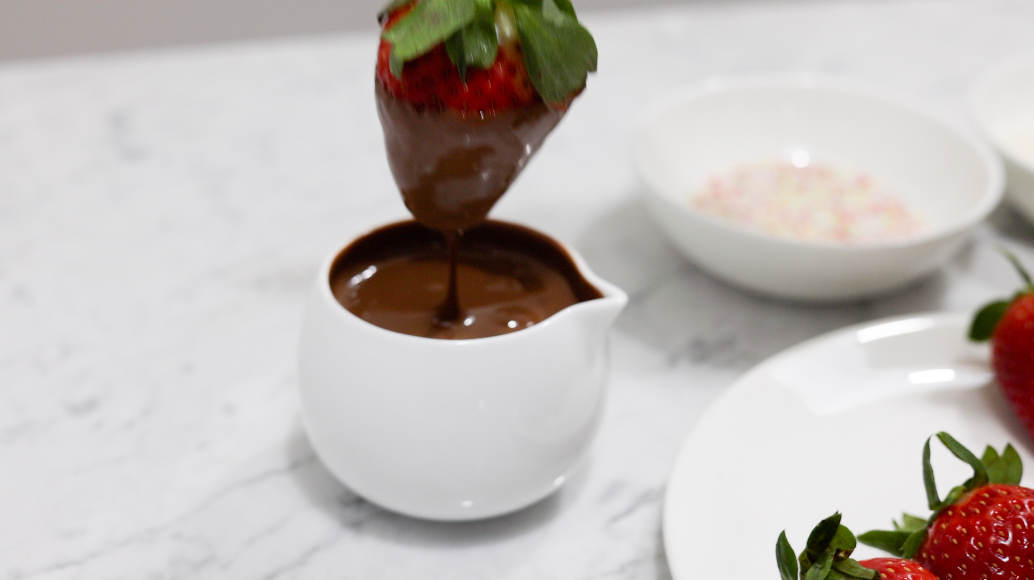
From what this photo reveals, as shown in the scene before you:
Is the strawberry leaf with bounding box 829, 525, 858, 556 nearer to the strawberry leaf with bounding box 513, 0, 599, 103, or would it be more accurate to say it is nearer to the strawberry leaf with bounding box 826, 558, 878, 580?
the strawberry leaf with bounding box 826, 558, 878, 580

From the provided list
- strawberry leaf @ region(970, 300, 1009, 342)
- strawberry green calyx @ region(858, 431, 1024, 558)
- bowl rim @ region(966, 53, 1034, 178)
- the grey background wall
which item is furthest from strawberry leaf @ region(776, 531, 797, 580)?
the grey background wall

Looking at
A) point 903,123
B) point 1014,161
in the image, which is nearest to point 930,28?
point 903,123

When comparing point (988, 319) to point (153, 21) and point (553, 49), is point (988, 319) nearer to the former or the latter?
point (553, 49)

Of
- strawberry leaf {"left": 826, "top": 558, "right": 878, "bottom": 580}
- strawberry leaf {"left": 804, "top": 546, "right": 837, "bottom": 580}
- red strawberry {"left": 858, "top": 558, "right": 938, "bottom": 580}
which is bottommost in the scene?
red strawberry {"left": 858, "top": 558, "right": 938, "bottom": 580}

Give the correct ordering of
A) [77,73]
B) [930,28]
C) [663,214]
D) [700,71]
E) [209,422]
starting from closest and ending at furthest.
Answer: [209,422], [663,214], [77,73], [700,71], [930,28]

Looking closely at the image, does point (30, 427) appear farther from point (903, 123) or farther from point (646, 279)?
point (903, 123)

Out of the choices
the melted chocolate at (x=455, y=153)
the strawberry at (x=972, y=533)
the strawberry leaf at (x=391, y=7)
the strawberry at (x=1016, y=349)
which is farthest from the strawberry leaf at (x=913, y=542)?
the strawberry leaf at (x=391, y=7)

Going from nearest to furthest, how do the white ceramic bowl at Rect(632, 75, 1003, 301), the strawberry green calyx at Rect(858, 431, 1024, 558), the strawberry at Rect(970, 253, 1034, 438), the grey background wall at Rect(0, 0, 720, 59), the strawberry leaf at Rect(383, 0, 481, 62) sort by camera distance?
the strawberry leaf at Rect(383, 0, 481, 62), the strawberry green calyx at Rect(858, 431, 1024, 558), the strawberry at Rect(970, 253, 1034, 438), the white ceramic bowl at Rect(632, 75, 1003, 301), the grey background wall at Rect(0, 0, 720, 59)
